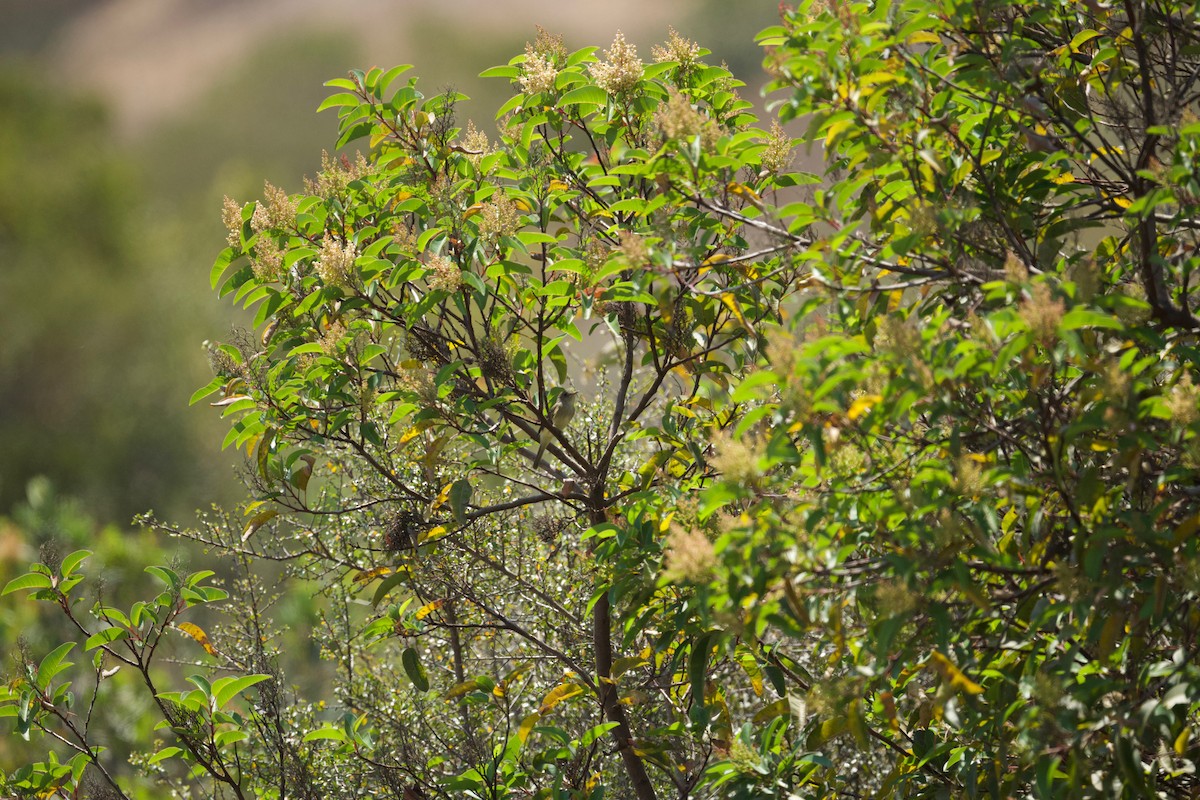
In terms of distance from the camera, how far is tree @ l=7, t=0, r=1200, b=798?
138 cm

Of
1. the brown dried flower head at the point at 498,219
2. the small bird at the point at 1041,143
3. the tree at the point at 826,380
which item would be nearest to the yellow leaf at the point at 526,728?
the tree at the point at 826,380

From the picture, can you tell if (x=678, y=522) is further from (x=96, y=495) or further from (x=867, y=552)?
(x=96, y=495)

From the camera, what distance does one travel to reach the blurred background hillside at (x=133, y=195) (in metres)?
12.7

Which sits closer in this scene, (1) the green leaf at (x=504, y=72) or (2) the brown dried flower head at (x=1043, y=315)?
(2) the brown dried flower head at (x=1043, y=315)

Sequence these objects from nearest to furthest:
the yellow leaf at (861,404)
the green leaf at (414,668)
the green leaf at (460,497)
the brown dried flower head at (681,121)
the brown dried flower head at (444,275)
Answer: the yellow leaf at (861,404) < the brown dried flower head at (681,121) < the brown dried flower head at (444,275) < the green leaf at (460,497) < the green leaf at (414,668)

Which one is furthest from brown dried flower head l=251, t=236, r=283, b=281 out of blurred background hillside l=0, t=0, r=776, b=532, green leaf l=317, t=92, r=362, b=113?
blurred background hillside l=0, t=0, r=776, b=532

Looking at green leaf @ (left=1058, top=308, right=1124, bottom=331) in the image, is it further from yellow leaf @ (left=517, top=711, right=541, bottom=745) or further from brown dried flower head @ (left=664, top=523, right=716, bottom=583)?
yellow leaf @ (left=517, top=711, right=541, bottom=745)

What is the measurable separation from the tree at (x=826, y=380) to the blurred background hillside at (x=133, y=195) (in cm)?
961

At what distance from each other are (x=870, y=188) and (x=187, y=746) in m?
1.71

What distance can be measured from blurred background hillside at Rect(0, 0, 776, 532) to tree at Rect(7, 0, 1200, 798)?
9.61m

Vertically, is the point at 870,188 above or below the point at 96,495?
below

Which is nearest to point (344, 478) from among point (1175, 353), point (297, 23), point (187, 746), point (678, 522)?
point (187, 746)

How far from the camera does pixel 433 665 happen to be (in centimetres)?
325

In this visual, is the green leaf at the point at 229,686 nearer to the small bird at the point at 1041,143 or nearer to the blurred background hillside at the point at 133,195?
the small bird at the point at 1041,143
